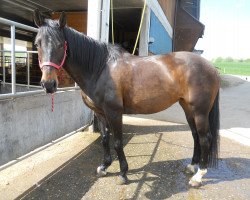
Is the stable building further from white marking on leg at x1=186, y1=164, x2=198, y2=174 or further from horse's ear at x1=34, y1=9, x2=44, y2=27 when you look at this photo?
white marking on leg at x1=186, y1=164, x2=198, y2=174

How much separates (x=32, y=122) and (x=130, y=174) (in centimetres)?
158

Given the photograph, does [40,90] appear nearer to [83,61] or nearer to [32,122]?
[32,122]

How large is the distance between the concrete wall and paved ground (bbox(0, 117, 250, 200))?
16.4 inches

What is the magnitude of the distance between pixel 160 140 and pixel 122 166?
89.9 inches

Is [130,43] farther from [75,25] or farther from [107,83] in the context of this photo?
[107,83]

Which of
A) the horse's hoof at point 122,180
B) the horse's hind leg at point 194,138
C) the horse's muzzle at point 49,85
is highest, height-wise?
the horse's muzzle at point 49,85

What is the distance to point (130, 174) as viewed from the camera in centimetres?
404

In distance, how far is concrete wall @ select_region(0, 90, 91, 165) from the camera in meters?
3.17

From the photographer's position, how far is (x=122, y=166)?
3736 millimetres

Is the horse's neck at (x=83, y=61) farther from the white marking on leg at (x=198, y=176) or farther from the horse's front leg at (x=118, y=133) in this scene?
the white marking on leg at (x=198, y=176)

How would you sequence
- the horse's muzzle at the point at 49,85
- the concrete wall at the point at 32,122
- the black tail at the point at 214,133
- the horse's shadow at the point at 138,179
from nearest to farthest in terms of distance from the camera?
the horse's muzzle at the point at 49,85 → the concrete wall at the point at 32,122 → the horse's shadow at the point at 138,179 → the black tail at the point at 214,133

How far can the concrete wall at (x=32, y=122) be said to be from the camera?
125 inches

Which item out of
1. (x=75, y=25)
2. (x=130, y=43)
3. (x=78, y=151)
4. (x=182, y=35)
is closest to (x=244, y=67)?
(x=182, y=35)

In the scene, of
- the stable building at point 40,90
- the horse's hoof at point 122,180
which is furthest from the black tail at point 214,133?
the stable building at point 40,90
